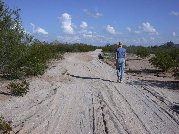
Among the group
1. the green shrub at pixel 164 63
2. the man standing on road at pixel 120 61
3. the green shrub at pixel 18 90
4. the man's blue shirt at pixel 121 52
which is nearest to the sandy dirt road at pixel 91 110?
the green shrub at pixel 18 90

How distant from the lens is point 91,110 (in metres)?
12.4

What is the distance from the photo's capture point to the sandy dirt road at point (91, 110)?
10.2 meters

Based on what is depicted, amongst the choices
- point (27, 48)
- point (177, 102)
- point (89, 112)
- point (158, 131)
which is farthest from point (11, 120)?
point (27, 48)

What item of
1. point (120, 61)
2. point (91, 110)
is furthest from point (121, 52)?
point (91, 110)

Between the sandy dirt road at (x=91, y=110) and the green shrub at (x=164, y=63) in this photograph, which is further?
the green shrub at (x=164, y=63)

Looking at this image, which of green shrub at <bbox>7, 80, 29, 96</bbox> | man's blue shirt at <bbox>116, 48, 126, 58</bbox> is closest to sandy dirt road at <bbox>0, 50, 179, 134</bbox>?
green shrub at <bbox>7, 80, 29, 96</bbox>

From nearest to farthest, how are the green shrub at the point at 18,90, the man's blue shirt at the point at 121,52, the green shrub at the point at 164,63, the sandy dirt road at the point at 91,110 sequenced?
the sandy dirt road at the point at 91,110, the green shrub at the point at 18,90, the man's blue shirt at the point at 121,52, the green shrub at the point at 164,63

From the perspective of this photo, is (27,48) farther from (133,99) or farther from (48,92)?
(133,99)

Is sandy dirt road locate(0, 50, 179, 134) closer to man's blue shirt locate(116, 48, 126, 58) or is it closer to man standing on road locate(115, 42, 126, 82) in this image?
man standing on road locate(115, 42, 126, 82)

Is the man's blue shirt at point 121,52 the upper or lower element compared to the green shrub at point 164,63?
upper

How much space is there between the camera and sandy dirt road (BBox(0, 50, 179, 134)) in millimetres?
10156

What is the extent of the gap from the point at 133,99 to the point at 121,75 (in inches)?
199

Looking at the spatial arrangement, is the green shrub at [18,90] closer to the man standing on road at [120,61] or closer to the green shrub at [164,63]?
the man standing on road at [120,61]

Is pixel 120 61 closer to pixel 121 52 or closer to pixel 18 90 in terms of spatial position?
pixel 121 52
